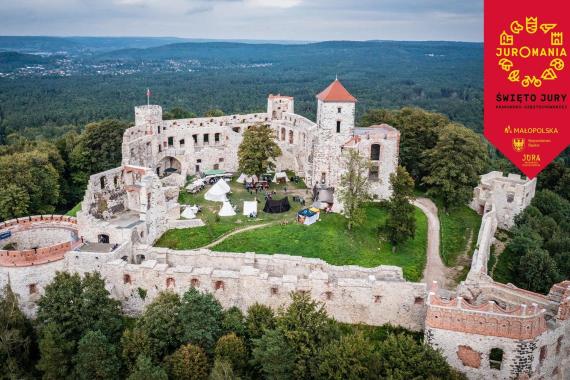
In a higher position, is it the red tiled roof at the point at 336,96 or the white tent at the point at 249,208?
the red tiled roof at the point at 336,96

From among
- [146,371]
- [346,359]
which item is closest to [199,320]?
[146,371]

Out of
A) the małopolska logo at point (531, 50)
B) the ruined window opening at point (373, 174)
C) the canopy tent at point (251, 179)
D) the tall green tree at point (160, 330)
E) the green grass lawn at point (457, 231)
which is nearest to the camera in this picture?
the małopolska logo at point (531, 50)

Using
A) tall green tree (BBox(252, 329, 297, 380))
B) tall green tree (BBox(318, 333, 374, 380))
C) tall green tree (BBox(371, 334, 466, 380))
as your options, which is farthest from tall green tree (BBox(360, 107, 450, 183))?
tall green tree (BBox(252, 329, 297, 380))

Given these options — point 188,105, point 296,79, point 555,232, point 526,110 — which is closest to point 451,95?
point 296,79

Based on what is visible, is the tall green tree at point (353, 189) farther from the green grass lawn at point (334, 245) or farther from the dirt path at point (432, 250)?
the dirt path at point (432, 250)

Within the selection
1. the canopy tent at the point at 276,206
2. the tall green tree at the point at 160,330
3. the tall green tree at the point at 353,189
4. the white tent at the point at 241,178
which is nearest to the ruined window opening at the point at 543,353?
the tall green tree at the point at 353,189

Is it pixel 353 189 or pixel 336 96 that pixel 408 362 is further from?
pixel 336 96

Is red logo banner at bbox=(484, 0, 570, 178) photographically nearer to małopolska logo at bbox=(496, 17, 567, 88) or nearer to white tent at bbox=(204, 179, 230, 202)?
małopolska logo at bbox=(496, 17, 567, 88)
